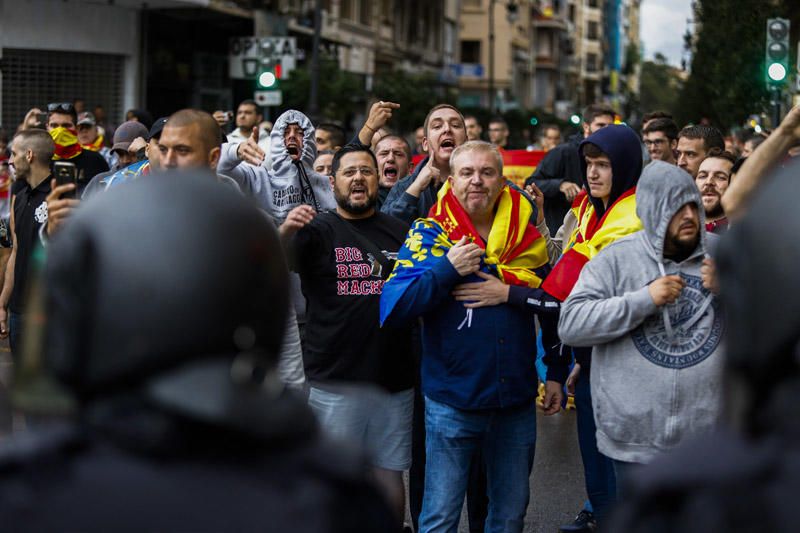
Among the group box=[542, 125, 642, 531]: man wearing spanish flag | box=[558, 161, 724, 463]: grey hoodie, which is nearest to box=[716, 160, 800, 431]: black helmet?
box=[558, 161, 724, 463]: grey hoodie

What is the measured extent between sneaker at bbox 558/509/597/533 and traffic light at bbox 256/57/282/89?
1350 cm

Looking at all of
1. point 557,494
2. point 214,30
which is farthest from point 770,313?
point 214,30

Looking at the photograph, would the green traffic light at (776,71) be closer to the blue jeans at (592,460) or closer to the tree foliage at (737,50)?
the tree foliage at (737,50)

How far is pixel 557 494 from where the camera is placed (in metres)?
7.18

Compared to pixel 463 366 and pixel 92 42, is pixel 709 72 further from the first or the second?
pixel 463 366

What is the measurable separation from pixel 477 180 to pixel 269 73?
14.3 m

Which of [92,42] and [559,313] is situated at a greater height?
[92,42]

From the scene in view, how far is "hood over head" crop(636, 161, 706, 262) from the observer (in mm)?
4680

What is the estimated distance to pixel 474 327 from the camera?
525 centimetres

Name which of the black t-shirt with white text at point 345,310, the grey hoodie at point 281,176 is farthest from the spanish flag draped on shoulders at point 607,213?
the grey hoodie at point 281,176

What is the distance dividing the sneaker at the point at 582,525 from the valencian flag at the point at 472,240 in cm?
155

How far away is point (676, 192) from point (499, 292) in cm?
91

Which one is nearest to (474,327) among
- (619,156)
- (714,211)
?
(619,156)

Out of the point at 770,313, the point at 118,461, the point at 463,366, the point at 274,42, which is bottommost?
the point at 463,366
